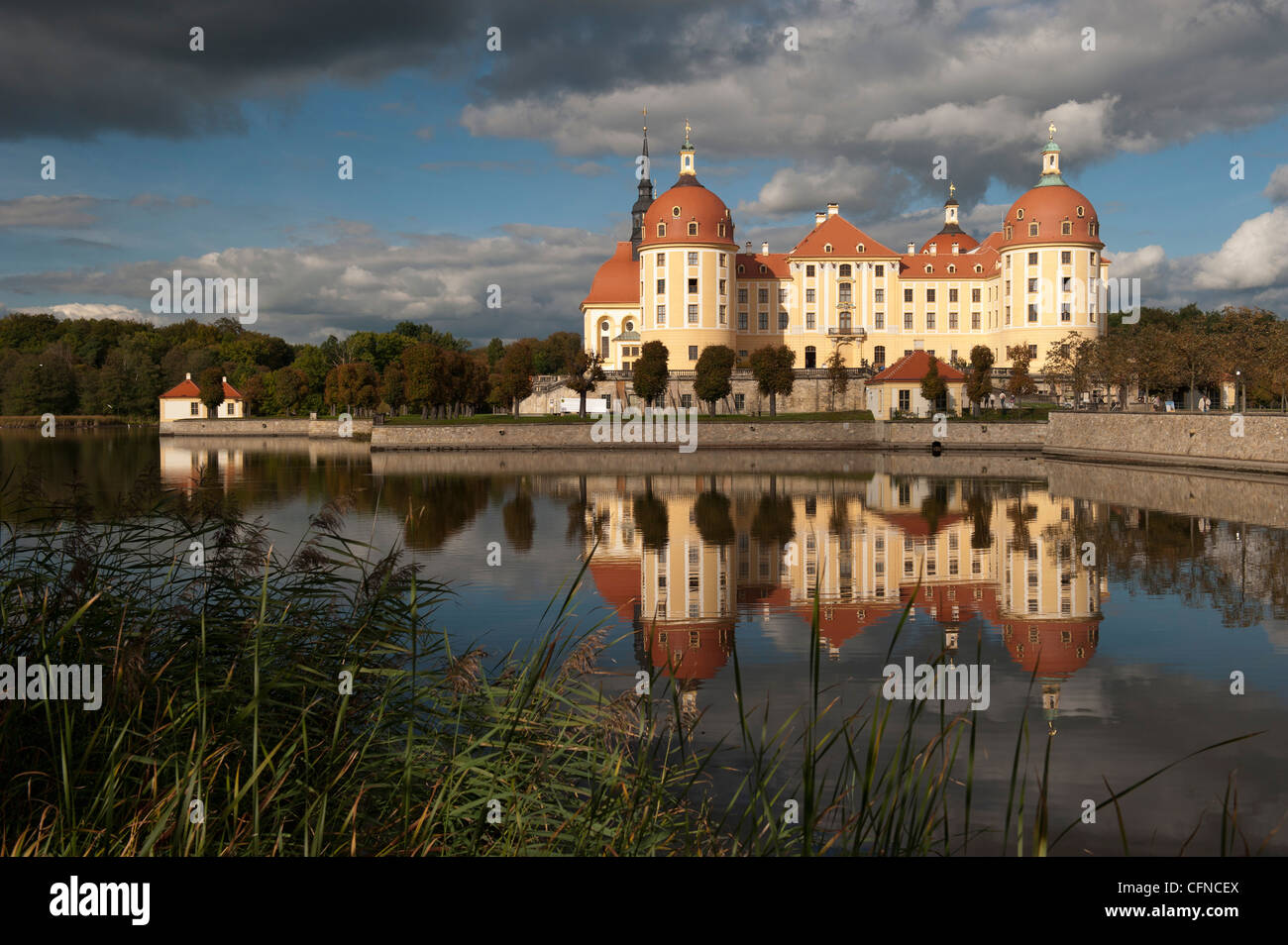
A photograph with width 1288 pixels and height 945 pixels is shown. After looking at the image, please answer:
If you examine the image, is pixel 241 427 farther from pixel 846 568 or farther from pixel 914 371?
pixel 846 568

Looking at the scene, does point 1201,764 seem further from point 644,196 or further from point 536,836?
point 644,196

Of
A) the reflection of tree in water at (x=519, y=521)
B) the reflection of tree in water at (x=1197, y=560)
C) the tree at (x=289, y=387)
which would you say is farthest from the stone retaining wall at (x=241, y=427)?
the reflection of tree in water at (x=1197, y=560)

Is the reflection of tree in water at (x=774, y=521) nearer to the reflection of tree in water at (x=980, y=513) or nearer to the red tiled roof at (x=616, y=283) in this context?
the reflection of tree in water at (x=980, y=513)

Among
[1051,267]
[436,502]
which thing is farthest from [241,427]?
[1051,267]

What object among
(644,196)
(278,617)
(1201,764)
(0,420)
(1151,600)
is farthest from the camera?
(644,196)

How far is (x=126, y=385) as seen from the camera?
276ft

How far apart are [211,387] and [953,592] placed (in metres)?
76.4

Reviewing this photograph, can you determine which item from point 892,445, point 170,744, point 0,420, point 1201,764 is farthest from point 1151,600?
point 0,420

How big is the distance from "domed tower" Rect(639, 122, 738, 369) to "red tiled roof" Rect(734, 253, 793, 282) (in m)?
3.98

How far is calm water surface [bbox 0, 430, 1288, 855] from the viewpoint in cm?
724

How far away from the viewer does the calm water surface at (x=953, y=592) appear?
7242 millimetres

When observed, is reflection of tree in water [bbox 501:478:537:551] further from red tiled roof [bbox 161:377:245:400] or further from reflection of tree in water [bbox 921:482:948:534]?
red tiled roof [bbox 161:377:245:400]

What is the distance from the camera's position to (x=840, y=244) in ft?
222

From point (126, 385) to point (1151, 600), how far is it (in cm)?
8644
